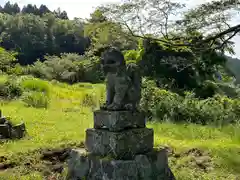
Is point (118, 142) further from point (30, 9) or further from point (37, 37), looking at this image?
point (30, 9)

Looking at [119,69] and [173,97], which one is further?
[173,97]

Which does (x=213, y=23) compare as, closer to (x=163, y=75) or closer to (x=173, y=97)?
(x=173, y=97)

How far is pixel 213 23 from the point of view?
7547 mm

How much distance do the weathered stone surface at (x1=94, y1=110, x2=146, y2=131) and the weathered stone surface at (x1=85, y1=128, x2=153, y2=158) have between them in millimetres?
70

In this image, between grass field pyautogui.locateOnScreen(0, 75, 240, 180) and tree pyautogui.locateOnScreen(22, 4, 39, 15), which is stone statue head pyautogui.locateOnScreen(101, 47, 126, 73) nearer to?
grass field pyautogui.locateOnScreen(0, 75, 240, 180)

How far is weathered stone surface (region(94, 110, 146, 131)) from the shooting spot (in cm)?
449

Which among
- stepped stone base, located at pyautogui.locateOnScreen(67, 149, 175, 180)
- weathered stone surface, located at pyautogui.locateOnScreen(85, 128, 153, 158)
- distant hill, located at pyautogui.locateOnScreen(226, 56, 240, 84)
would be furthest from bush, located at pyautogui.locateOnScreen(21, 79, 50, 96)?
weathered stone surface, located at pyautogui.locateOnScreen(85, 128, 153, 158)

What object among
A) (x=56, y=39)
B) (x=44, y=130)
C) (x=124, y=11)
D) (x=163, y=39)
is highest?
(x=56, y=39)

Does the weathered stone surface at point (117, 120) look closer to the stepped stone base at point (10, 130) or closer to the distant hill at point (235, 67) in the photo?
the stepped stone base at point (10, 130)

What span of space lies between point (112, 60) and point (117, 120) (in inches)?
29.0

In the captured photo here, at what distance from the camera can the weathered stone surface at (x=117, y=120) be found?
14.7ft

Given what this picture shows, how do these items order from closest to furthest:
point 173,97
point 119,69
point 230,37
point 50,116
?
point 119,69
point 230,37
point 50,116
point 173,97

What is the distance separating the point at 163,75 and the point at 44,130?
9.74 m

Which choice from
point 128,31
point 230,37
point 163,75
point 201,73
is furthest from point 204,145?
point 201,73
